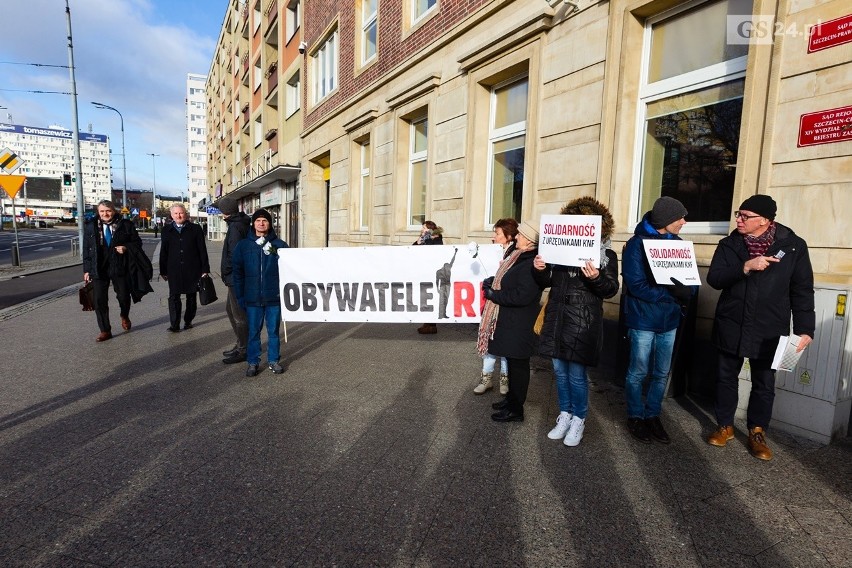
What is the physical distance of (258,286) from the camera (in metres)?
5.30

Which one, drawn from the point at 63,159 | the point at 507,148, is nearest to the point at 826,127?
the point at 507,148

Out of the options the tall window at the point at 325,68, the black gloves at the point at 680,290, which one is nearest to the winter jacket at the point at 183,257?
the black gloves at the point at 680,290

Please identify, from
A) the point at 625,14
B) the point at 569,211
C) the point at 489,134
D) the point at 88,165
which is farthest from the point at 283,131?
the point at 88,165

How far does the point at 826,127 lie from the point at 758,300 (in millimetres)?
1656

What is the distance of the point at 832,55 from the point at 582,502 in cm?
385

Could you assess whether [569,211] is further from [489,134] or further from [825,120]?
[489,134]

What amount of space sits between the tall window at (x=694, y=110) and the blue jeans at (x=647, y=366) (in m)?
1.99

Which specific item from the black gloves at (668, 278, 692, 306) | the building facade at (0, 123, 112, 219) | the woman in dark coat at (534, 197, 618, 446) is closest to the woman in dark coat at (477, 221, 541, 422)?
the woman in dark coat at (534, 197, 618, 446)

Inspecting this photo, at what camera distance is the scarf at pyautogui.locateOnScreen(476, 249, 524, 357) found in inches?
157

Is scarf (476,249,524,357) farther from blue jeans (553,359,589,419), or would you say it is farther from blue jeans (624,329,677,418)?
blue jeans (624,329,677,418)

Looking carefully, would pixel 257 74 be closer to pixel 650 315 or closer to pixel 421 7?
pixel 421 7

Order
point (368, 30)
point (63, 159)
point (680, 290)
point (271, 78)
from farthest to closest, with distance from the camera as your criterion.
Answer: point (63, 159)
point (271, 78)
point (368, 30)
point (680, 290)

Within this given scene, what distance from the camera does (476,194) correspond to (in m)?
8.16
